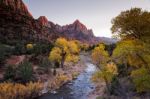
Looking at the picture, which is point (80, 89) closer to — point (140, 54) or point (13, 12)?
point (140, 54)

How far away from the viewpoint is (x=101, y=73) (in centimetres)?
3584

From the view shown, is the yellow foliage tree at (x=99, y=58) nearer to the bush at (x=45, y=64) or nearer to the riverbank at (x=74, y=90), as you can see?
the riverbank at (x=74, y=90)

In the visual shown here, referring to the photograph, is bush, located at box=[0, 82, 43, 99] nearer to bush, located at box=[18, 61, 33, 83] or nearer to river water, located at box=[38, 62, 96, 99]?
river water, located at box=[38, 62, 96, 99]

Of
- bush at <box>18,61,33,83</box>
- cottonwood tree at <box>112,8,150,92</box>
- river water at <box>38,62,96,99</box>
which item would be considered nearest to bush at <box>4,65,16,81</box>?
bush at <box>18,61,33,83</box>

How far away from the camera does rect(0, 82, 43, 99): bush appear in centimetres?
3225

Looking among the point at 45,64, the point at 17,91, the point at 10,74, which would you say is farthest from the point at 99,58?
the point at 45,64

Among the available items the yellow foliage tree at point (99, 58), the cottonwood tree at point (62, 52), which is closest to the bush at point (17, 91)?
the yellow foliage tree at point (99, 58)

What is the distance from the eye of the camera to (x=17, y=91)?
113ft

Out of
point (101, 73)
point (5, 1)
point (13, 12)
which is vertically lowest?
point (101, 73)

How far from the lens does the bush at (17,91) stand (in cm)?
3225

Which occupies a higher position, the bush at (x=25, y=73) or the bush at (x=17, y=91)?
the bush at (x=25, y=73)

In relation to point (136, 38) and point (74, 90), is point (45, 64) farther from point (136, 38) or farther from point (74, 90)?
point (136, 38)

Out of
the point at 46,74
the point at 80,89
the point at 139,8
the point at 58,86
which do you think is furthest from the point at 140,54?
the point at 46,74

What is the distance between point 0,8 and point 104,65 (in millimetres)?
114986
